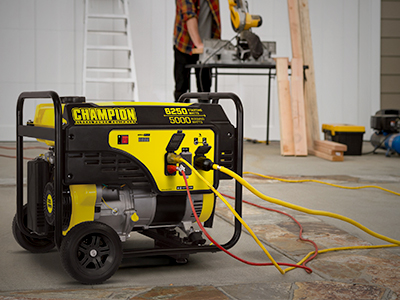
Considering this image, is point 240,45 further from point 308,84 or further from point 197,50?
point 308,84

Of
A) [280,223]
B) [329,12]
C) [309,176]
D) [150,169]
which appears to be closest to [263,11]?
[329,12]

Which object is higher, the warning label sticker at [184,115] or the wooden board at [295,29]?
the wooden board at [295,29]

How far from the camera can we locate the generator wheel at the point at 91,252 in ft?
4.79

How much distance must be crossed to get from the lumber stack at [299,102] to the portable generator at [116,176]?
3.23 m

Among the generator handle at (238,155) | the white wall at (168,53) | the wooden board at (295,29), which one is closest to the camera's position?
the generator handle at (238,155)

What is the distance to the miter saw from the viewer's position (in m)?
4.77

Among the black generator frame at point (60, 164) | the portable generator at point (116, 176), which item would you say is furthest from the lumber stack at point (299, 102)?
the portable generator at point (116, 176)

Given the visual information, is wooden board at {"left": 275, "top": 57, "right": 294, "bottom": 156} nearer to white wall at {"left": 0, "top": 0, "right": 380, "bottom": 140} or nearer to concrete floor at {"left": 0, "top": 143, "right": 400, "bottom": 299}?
white wall at {"left": 0, "top": 0, "right": 380, "bottom": 140}

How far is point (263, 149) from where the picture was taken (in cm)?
563

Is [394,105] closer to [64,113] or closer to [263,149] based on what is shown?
[263,149]

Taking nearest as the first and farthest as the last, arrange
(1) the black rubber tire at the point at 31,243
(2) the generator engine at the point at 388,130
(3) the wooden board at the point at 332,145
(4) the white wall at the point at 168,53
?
(1) the black rubber tire at the point at 31,243, (3) the wooden board at the point at 332,145, (2) the generator engine at the point at 388,130, (4) the white wall at the point at 168,53

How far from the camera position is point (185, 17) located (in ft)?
15.5

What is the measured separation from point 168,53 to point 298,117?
224 centimetres

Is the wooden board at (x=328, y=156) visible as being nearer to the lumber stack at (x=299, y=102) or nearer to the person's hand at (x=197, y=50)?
the lumber stack at (x=299, y=102)
